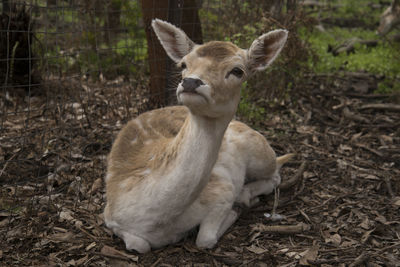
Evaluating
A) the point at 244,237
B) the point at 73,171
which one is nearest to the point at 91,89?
the point at 73,171

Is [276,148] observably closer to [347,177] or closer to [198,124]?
[347,177]

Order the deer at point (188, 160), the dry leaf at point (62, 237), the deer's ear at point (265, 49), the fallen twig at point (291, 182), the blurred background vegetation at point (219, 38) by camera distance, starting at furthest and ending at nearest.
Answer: the blurred background vegetation at point (219, 38), the fallen twig at point (291, 182), the dry leaf at point (62, 237), the deer's ear at point (265, 49), the deer at point (188, 160)

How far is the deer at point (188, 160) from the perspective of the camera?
311cm

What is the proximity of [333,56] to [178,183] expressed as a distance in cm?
625

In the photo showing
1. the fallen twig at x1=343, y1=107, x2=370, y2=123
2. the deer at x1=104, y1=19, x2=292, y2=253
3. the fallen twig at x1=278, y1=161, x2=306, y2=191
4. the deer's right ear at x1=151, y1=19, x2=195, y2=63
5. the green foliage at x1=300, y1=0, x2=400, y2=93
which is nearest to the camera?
the deer at x1=104, y1=19, x2=292, y2=253

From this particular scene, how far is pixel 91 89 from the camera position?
6762 mm

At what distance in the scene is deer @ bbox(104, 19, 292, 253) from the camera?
3.11 m

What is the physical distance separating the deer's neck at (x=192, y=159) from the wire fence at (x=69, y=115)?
36.5 inches

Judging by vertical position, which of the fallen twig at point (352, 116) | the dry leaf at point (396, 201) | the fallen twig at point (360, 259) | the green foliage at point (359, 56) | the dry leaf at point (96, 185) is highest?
the green foliage at point (359, 56)

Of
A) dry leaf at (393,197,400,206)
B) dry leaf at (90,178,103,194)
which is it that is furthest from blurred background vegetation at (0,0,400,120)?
dry leaf at (393,197,400,206)

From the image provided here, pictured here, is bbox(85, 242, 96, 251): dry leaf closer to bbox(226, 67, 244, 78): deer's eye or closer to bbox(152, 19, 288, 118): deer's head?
bbox(152, 19, 288, 118): deer's head

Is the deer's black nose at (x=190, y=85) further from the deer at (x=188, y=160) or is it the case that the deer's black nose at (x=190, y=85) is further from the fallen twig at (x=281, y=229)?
the fallen twig at (x=281, y=229)

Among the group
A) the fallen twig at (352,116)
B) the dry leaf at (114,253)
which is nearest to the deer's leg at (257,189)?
the dry leaf at (114,253)

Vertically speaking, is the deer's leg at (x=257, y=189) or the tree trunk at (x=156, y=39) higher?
the tree trunk at (x=156, y=39)
